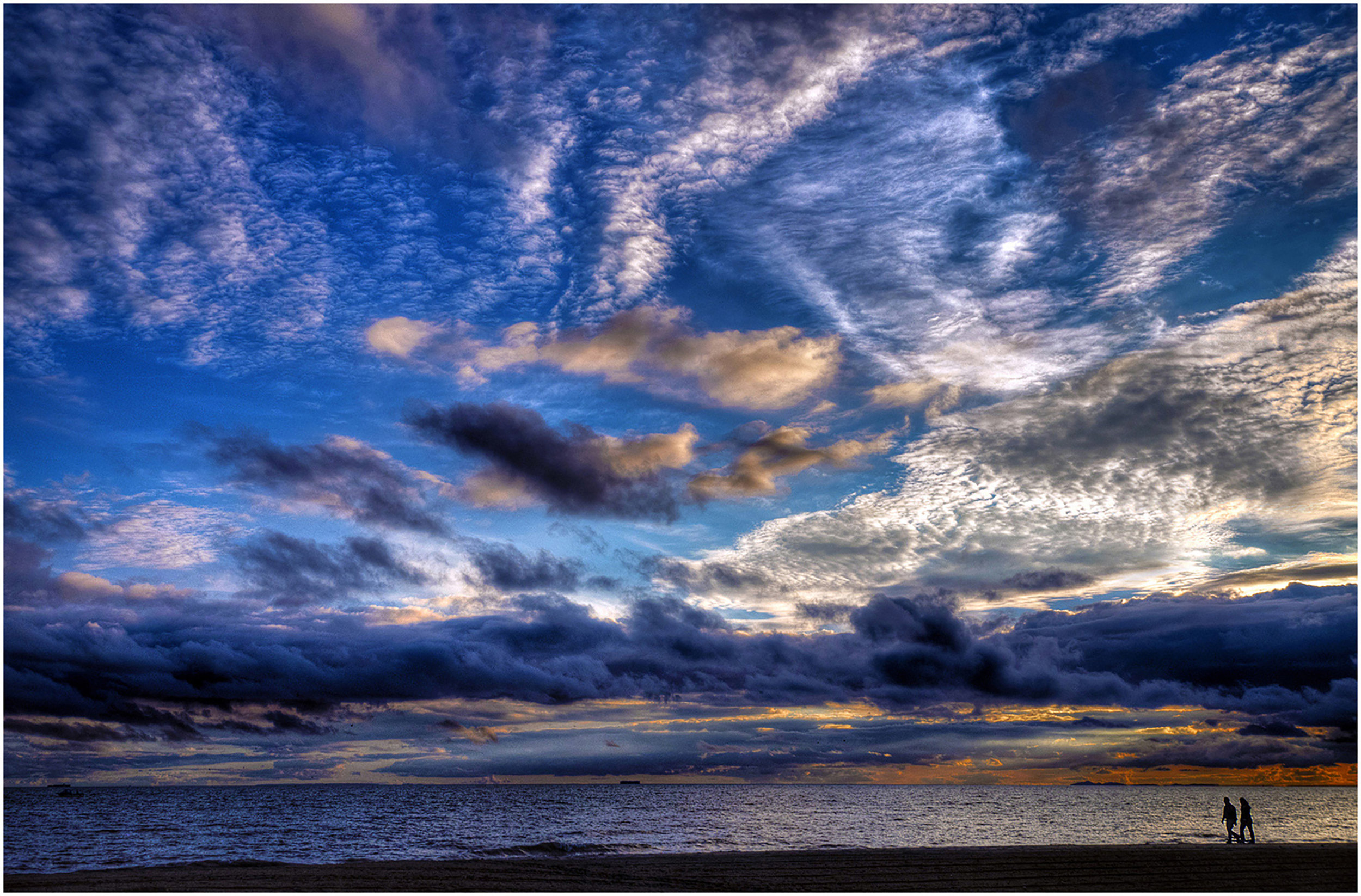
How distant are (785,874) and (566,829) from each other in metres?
50.5

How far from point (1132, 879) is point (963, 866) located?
7315 mm

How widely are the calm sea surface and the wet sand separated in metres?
8.87

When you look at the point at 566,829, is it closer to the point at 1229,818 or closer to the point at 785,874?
the point at 785,874

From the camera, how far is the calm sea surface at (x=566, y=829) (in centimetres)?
5100

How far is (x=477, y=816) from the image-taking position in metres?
108

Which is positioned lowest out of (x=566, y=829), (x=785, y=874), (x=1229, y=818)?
(x=566, y=829)

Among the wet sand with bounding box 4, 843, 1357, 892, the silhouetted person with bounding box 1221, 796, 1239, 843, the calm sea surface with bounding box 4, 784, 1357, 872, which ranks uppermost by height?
the wet sand with bounding box 4, 843, 1357, 892

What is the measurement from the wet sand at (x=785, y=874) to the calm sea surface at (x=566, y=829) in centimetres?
887

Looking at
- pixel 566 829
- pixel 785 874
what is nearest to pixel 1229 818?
pixel 785 874

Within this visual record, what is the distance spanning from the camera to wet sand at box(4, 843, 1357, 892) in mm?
30766

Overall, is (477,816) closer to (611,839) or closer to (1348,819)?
(611,839)

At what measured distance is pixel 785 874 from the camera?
111 ft

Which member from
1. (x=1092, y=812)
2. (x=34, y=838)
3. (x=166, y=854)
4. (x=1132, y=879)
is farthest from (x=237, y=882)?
(x=1092, y=812)

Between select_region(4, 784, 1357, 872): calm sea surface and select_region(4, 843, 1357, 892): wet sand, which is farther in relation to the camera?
select_region(4, 784, 1357, 872): calm sea surface
